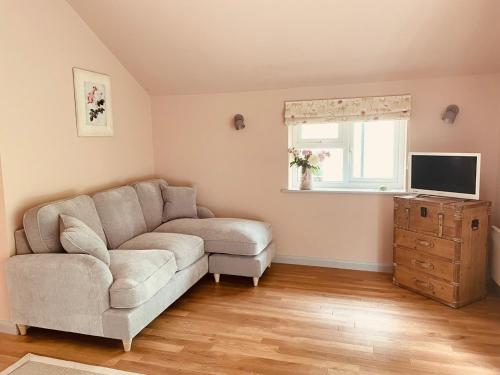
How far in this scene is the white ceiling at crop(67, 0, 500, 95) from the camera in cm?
287

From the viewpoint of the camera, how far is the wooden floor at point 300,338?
2.29 m

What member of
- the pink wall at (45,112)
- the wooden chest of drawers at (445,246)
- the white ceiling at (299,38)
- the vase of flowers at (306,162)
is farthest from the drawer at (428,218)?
the pink wall at (45,112)

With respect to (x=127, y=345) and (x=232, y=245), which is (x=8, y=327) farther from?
(x=232, y=245)

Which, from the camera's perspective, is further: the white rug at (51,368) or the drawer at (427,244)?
the drawer at (427,244)

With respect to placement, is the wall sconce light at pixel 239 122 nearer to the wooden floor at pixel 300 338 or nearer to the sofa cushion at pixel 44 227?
the wooden floor at pixel 300 338

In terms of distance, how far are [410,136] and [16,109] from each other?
330 cm

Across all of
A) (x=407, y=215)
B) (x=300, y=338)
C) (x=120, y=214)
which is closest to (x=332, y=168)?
(x=407, y=215)

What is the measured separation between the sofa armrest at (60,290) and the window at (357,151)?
91.7 inches

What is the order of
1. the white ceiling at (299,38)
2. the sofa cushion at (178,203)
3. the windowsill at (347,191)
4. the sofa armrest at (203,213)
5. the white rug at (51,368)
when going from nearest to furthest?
the white rug at (51,368)
the white ceiling at (299,38)
the windowsill at (347,191)
the sofa cushion at (178,203)
the sofa armrest at (203,213)

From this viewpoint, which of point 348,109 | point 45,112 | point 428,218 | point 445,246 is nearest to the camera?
point 45,112

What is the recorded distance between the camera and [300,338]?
2.59 meters

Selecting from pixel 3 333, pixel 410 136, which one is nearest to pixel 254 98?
pixel 410 136

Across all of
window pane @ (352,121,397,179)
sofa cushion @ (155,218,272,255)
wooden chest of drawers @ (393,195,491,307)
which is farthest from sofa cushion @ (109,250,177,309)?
window pane @ (352,121,397,179)

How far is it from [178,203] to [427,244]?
2395 millimetres
